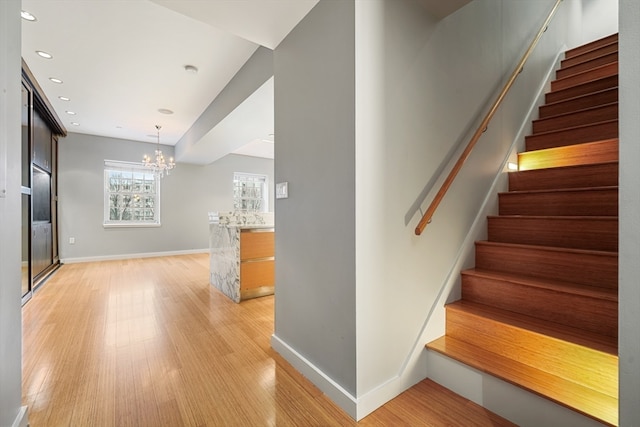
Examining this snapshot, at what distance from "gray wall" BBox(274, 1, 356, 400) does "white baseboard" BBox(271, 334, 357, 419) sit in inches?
0.9

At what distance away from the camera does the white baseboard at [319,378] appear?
4.82 feet

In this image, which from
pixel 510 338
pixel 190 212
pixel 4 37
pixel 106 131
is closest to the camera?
pixel 4 37

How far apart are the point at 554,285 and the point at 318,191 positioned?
1532 millimetres

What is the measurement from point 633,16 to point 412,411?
185 cm

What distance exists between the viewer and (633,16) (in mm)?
834

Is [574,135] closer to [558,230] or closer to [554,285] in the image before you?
[558,230]

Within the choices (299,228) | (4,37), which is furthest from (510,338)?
(4,37)

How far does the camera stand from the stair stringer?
122 cm

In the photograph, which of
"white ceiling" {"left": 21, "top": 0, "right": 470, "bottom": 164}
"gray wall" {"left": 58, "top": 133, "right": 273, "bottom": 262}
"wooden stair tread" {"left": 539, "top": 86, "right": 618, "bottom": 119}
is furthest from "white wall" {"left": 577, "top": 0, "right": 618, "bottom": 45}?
"gray wall" {"left": 58, "top": 133, "right": 273, "bottom": 262}

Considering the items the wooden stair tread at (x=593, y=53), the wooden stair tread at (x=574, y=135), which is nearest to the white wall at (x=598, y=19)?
the wooden stair tread at (x=593, y=53)

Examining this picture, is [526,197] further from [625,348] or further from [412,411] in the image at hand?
[412,411]

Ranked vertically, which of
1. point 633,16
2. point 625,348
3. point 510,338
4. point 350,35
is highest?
point 350,35

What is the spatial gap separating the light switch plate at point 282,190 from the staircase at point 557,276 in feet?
4.59

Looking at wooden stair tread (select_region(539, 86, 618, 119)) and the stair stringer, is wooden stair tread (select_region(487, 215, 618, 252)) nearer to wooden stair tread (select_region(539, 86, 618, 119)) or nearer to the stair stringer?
the stair stringer
